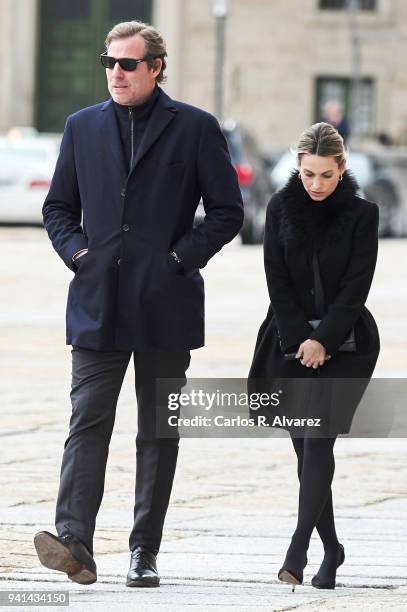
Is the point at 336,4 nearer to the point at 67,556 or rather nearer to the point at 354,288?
the point at 354,288

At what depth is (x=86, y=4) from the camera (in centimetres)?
4941

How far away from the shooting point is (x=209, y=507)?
804cm

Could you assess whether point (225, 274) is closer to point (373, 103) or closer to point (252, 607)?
point (252, 607)

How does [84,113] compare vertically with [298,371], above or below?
above

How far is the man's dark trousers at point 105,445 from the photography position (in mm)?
6180

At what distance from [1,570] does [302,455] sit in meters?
1.06

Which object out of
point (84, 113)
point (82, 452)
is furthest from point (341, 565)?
point (84, 113)

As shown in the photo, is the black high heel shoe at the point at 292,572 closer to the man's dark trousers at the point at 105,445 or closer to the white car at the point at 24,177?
the man's dark trousers at the point at 105,445

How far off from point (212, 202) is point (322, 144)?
0.41m

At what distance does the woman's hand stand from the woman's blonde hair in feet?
1.99

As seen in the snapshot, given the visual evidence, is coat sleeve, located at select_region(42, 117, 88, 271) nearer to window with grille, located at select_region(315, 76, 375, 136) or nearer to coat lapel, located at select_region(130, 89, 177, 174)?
coat lapel, located at select_region(130, 89, 177, 174)

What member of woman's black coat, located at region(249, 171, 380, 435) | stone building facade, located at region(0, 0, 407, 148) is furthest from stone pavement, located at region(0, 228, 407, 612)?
stone building facade, located at region(0, 0, 407, 148)

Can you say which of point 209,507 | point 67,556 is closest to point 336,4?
point 209,507

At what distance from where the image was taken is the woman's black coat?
622 cm
